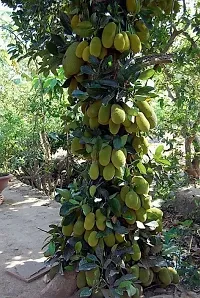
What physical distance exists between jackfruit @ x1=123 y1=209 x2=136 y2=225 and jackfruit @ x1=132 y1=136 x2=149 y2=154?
0.30 meters

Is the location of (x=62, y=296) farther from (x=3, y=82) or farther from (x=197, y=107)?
(x=3, y=82)

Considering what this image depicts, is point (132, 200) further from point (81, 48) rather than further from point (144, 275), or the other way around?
point (81, 48)

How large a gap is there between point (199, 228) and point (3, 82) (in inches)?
146

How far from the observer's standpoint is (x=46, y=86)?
463 centimetres

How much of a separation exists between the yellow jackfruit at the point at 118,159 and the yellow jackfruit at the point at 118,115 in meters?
0.15

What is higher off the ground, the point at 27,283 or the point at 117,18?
the point at 117,18

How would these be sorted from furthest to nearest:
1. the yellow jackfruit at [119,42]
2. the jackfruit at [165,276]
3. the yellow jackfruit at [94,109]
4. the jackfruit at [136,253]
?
the jackfruit at [165,276] → the jackfruit at [136,253] → the yellow jackfruit at [94,109] → the yellow jackfruit at [119,42]

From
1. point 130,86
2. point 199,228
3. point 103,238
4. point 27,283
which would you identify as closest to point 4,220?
point 27,283

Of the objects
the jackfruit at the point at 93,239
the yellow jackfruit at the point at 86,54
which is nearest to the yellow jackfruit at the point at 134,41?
the yellow jackfruit at the point at 86,54

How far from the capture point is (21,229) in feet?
11.3

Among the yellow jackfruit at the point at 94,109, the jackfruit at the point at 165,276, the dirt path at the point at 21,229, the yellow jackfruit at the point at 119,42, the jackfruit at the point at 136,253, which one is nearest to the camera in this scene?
the yellow jackfruit at the point at 119,42

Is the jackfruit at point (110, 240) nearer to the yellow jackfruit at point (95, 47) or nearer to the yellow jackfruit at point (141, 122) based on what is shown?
the yellow jackfruit at point (141, 122)

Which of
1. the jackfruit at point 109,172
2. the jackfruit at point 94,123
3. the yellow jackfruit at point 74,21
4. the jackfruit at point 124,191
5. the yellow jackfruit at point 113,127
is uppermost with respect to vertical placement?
the yellow jackfruit at point 74,21

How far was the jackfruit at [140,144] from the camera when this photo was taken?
1890mm
